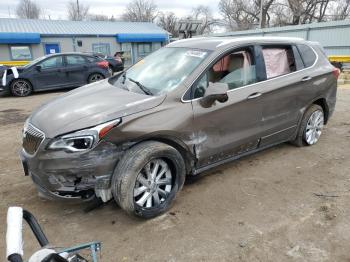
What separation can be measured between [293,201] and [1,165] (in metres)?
3.95

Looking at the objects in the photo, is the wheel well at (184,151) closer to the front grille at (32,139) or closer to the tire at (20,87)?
the front grille at (32,139)

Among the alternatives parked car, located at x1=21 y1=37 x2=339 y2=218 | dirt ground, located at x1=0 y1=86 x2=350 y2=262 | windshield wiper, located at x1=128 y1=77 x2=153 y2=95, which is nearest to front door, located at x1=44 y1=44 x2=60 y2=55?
dirt ground, located at x1=0 y1=86 x2=350 y2=262

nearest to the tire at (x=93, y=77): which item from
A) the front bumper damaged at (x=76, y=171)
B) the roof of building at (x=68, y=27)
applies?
the front bumper damaged at (x=76, y=171)

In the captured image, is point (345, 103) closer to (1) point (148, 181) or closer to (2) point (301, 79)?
(2) point (301, 79)

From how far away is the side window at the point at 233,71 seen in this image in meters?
3.60

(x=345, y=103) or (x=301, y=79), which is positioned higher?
(x=301, y=79)

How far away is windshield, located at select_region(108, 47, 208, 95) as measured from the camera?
3.58 meters

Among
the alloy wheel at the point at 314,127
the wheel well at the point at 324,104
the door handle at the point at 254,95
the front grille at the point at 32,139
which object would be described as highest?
the door handle at the point at 254,95

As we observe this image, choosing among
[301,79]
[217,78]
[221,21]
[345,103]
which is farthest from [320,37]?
[221,21]

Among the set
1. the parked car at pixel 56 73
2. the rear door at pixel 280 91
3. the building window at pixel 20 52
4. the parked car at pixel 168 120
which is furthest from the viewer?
the building window at pixel 20 52

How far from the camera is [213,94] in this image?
3.44m

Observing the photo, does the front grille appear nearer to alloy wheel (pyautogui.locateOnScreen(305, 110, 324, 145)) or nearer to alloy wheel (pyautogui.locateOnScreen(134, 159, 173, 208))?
alloy wheel (pyautogui.locateOnScreen(134, 159, 173, 208))

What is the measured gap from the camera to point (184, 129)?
335 cm

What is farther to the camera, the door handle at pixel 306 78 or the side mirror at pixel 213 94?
the door handle at pixel 306 78
